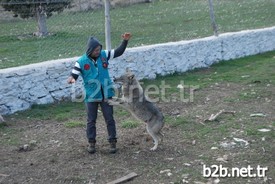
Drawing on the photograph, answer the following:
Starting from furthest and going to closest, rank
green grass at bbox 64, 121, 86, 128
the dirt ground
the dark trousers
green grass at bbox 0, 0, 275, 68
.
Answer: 1. green grass at bbox 0, 0, 275, 68
2. green grass at bbox 64, 121, 86, 128
3. the dark trousers
4. the dirt ground

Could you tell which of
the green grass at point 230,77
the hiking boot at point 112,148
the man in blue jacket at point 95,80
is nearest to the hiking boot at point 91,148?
the man in blue jacket at point 95,80

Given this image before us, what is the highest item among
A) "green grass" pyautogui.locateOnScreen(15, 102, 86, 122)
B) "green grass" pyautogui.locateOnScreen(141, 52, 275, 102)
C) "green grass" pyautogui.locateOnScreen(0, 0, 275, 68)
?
"green grass" pyautogui.locateOnScreen(0, 0, 275, 68)

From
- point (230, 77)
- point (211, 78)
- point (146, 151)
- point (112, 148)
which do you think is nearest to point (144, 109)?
point (146, 151)

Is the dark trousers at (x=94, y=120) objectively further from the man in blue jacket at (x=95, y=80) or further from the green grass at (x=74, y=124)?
the green grass at (x=74, y=124)

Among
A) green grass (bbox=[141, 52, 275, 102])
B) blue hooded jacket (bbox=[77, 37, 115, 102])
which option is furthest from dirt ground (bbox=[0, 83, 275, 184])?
green grass (bbox=[141, 52, 275, 102])

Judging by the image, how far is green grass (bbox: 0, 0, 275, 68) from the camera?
9.30 m

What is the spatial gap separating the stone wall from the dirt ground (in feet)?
1.83

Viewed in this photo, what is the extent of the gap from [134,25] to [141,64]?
2314 mm

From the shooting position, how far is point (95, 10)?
947 cm

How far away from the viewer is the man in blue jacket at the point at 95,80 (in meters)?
5.92

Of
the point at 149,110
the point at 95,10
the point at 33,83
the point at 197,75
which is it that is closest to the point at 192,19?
the point at 197,75

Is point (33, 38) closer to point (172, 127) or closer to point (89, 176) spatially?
point (172, 127)

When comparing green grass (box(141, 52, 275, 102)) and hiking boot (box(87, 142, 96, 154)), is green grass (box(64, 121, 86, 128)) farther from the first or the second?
green grass (box(141, 52, 275, 102))

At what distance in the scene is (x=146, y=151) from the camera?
20.3 feet
